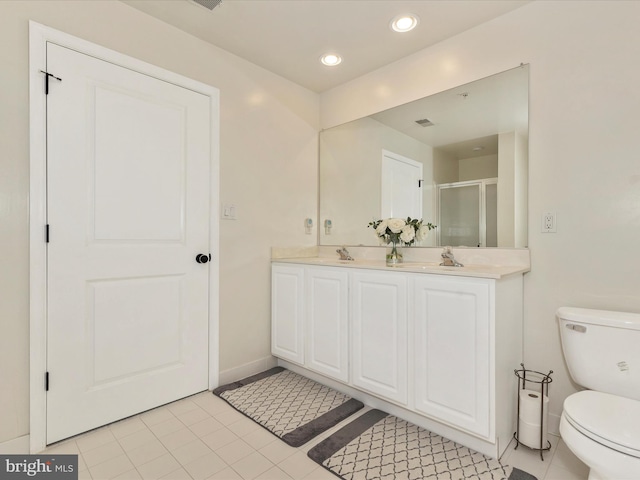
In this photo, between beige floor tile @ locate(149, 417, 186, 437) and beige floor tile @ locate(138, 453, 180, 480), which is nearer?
beige floor tile @ locate(138, 453, 180, 480)

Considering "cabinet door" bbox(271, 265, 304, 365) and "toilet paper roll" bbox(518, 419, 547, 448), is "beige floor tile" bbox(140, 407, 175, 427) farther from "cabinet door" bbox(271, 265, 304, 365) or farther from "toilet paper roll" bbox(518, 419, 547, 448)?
"toilet paper roll" bbox(518, 419, 547, 448)

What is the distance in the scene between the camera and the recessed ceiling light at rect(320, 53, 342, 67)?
2.44 m

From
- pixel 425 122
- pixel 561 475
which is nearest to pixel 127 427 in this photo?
pixel 561 475

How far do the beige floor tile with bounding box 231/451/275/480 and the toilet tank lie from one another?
1.53 meters

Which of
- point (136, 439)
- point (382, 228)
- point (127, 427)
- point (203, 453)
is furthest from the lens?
point (382, 228)

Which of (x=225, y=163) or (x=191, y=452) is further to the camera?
(x=225, y=163)

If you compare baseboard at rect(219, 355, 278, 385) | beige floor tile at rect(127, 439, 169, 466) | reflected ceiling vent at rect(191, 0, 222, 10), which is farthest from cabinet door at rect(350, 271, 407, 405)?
reflected ceiling vent at rect(191, 0, 222, 10)

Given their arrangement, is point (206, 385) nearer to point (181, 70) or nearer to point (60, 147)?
point (60, 147)

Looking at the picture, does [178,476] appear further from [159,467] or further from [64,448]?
[64,448]

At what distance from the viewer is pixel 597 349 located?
1487mm

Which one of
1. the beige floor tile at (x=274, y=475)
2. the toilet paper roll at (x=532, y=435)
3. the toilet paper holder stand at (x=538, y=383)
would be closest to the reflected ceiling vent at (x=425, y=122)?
the toilet paper holder stand at (x=538, y=383)

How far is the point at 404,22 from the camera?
205cm

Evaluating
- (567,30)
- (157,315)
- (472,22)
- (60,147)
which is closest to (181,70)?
(60,147)

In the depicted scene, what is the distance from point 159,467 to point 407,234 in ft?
6.13
